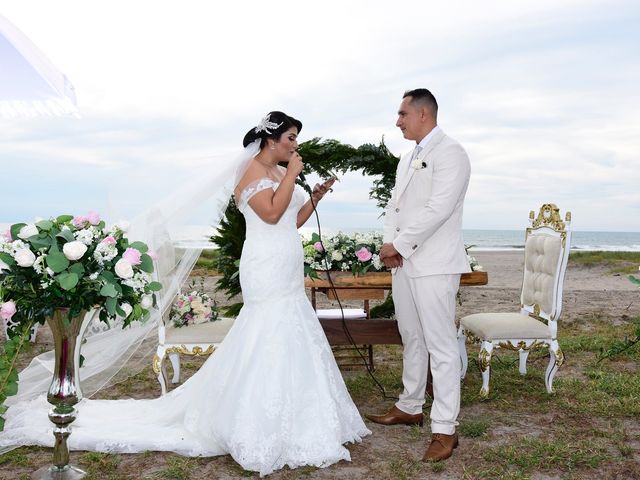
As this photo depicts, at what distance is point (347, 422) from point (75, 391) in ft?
6.61

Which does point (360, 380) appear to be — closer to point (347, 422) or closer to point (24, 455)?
point (347, 422)

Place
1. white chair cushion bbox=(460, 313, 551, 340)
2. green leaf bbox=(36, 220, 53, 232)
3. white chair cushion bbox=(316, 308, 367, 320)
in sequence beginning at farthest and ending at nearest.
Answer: white chair cushion bbox=(316, 308, 367, 320)
white chair cushion bbox=(460, 313, 551, 340)
green leaf bbox=(36, 220, 53, 232)

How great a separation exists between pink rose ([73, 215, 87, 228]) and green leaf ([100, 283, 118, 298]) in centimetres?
50

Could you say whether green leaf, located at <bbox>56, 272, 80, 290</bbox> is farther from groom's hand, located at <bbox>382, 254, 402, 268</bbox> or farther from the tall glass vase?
groom's hand, located at <bbox>382, 254, 402, 268</bbox>

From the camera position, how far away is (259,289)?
4.88 metres

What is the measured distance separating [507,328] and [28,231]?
4531 millimetres

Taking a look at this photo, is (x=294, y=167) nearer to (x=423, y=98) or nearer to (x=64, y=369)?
(x=423, y=98)

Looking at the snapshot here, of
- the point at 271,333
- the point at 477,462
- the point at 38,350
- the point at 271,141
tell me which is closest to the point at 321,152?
the point at 271,141

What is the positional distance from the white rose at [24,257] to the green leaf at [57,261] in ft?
0.29

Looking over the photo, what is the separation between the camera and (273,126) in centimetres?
484

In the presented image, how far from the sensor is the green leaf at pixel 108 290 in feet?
12.0

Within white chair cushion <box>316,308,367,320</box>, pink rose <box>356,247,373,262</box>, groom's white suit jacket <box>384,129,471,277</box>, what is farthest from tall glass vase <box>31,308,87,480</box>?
white chair cushion <box>316,308,367,320</box>

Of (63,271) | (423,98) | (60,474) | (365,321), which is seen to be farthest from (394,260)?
(60,474)

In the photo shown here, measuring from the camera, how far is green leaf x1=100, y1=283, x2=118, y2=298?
144 inches
